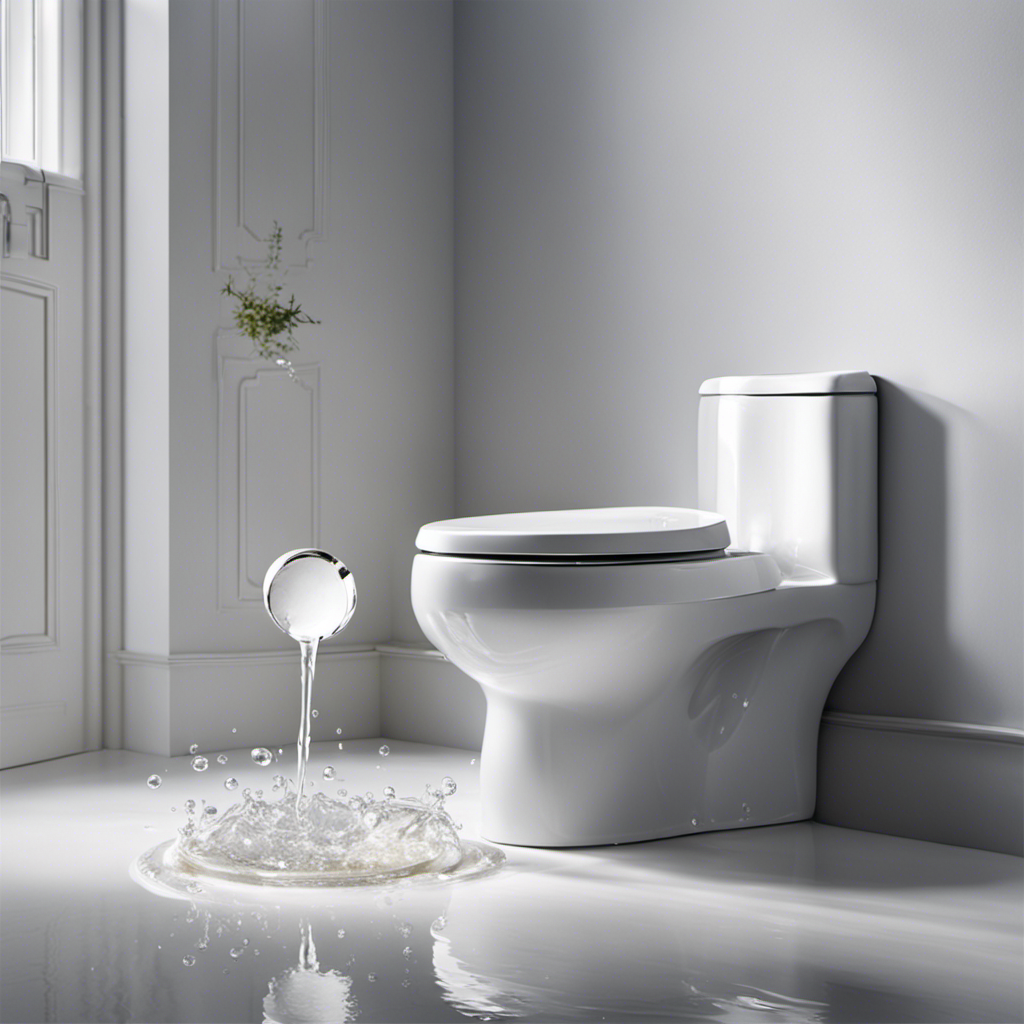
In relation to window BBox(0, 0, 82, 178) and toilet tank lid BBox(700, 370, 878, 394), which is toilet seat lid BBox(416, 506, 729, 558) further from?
window BBox(0, 0, 82, 178)

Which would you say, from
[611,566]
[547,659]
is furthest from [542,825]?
[611,566]

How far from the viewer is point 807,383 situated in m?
2.07

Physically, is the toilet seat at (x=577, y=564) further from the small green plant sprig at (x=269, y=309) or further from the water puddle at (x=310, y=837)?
the small green plant sprig at (x=269, y=309)

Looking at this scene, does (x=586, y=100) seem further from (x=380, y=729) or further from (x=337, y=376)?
(x=380, y=729)

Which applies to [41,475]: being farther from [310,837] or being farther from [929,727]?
[929,727]

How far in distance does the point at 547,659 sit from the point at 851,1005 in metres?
0.66

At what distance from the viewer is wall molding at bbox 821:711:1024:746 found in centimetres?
194

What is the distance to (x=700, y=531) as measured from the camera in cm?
185

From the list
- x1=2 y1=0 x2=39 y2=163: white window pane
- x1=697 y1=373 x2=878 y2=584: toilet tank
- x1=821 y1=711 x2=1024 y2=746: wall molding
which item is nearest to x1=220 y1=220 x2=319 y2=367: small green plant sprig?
x1=2 y1=0 x2=39 y2=163: white window pane

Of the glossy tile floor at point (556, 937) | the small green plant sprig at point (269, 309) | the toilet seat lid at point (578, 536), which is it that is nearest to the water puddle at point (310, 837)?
the glossy tile floor at point (556, 937)

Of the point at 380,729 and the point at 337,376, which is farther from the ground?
the point at 337,376

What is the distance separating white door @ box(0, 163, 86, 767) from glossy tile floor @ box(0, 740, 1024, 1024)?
0.51 metres

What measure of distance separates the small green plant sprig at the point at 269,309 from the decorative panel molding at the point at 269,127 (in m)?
0.02

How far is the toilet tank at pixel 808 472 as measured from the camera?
2.05 metres
